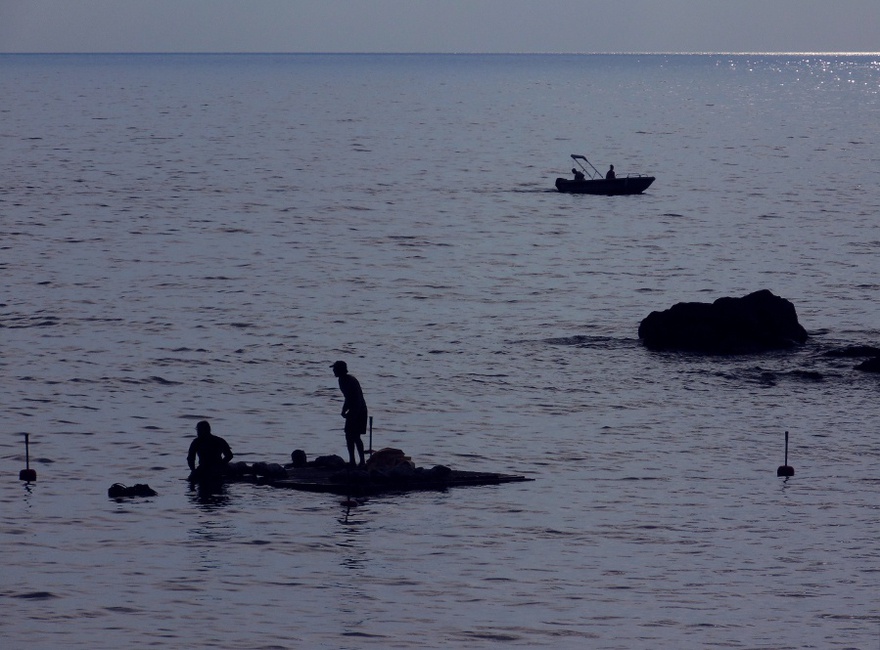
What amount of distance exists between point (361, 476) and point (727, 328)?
16.1 meters

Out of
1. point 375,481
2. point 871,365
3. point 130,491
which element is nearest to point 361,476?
point 375,481

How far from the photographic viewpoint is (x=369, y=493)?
24.3 meters

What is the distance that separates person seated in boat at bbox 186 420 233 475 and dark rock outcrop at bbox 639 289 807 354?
16118 mm

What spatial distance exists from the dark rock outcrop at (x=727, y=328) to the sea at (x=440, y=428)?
24.9 inches

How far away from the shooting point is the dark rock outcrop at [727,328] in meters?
37.6

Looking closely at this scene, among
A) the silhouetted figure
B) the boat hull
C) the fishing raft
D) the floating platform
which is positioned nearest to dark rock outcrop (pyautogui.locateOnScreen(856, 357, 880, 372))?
the fishing raft

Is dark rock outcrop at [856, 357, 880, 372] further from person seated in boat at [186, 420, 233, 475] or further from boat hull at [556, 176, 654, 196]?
boat hull at [556, 176, 654, 196]

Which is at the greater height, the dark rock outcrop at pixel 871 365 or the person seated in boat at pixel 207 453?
the dark rock outcrop at pixel 871 365

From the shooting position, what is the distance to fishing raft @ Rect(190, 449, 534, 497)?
24359mm

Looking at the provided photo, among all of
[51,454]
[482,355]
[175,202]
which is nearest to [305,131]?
[175,202]

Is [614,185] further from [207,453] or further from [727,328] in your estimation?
[207,453]

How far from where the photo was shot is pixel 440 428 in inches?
1182

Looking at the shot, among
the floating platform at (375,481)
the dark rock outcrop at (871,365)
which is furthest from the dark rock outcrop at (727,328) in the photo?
the floating platform at (375,481)

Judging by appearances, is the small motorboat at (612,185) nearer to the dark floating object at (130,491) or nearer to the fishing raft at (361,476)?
the fishing raft at (361,476)
